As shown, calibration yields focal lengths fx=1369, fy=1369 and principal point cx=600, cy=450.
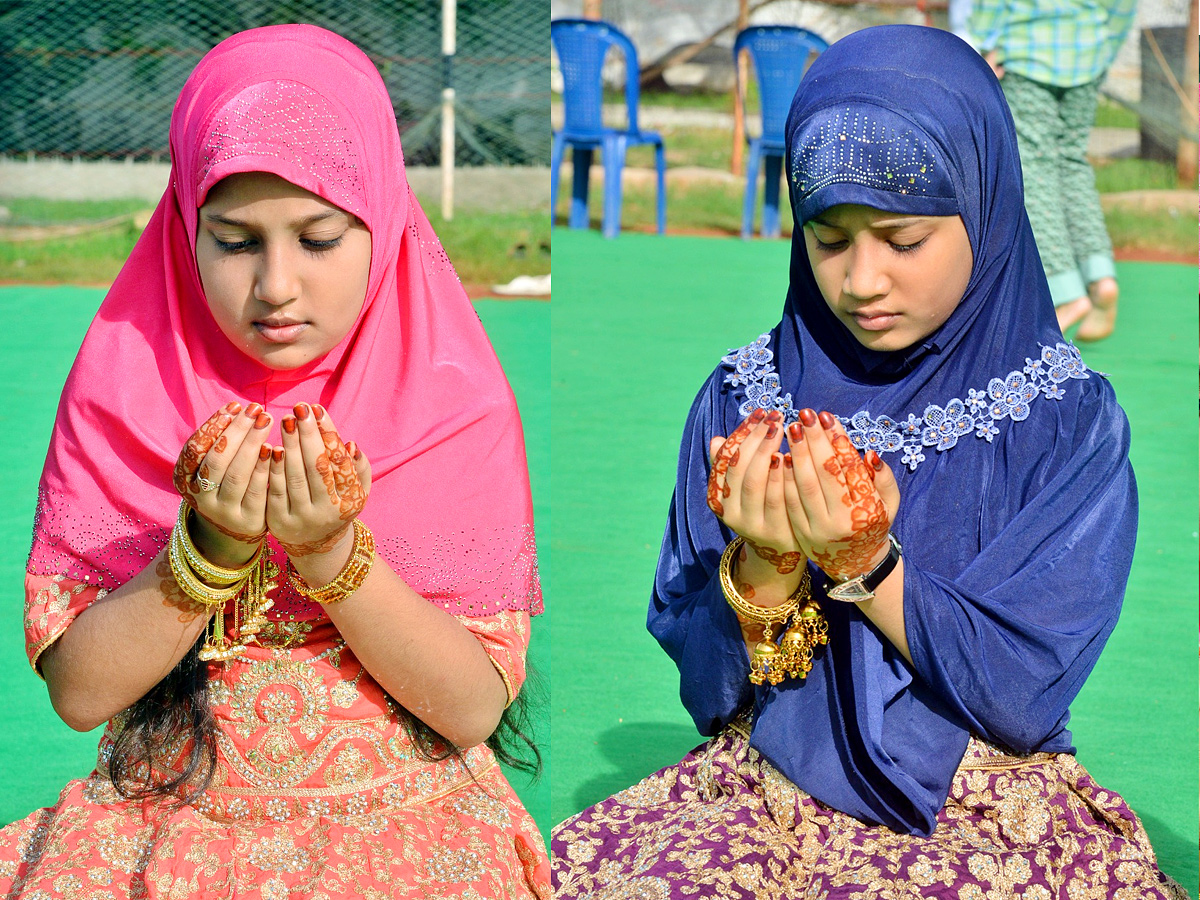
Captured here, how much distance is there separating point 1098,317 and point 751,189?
4.09 metres

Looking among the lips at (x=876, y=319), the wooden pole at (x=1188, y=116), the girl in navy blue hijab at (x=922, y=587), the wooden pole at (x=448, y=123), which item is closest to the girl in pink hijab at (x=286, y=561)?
the girl in navy blue hijab at (x=922, y=587)

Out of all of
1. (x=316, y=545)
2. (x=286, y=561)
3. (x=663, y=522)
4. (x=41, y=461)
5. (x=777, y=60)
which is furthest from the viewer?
(x=777, y=60)

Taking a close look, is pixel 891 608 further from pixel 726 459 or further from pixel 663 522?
pixel 663 522

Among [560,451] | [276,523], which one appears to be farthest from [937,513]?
[560,451]

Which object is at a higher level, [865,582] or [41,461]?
[865,582]

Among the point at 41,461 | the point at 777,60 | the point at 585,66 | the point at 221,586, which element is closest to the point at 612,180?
the point at 585,66

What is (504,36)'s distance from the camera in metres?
11.8

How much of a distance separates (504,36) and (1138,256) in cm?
552

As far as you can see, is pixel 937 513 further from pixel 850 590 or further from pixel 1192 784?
pixel 1192 784

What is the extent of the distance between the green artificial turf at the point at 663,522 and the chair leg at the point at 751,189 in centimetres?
162

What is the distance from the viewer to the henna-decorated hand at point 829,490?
1586 mm

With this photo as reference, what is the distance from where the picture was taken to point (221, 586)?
1715mm

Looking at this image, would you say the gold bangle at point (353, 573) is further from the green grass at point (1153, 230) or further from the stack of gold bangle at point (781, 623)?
the green grass at point (1153, 230)

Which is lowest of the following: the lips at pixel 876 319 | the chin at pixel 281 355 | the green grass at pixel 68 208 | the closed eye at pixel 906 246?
the green grass at pixel 68 208
